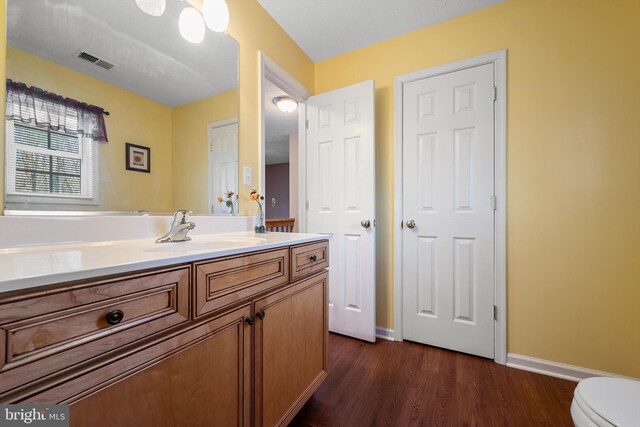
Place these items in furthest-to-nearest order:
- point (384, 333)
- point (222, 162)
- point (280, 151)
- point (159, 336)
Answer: point (280, 151)
point (384, 333)
point (222, 162)
point (159, 336)

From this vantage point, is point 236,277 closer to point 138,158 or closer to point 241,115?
point 138,158

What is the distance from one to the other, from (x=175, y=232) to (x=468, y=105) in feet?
6.58

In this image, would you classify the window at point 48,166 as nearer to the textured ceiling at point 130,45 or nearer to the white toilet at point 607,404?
the textured ceiling at point 130,45

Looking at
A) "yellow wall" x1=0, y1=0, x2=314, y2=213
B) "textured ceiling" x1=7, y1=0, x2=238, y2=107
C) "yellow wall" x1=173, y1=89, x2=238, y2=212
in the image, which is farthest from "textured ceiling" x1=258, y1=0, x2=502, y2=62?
"yellow wall" x1=173, y1=89, x2=238, y2=212

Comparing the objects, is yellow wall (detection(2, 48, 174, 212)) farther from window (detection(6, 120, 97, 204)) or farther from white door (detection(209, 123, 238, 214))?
white door (detection(209, 123, 238, 214))

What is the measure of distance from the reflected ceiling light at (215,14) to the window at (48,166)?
91 cm

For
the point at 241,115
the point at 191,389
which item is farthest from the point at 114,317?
the point at 241,115

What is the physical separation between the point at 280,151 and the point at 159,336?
5.88m

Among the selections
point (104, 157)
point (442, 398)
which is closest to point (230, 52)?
point (104, 157)

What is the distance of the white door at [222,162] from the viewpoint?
1.46 metres

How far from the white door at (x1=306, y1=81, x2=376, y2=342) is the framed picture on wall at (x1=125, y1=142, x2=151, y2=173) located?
1341mm

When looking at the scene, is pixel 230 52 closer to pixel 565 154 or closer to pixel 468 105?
pixel 468 105

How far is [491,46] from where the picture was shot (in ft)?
5.84

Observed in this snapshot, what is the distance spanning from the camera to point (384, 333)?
212cm
